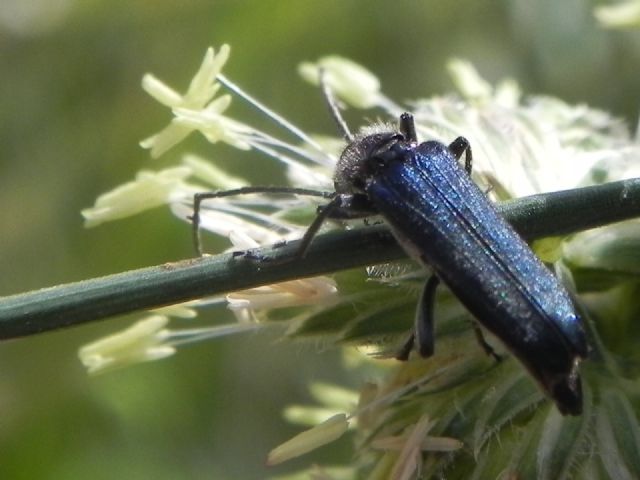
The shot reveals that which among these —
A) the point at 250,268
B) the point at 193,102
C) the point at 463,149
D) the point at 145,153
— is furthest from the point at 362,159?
the point at 145,153

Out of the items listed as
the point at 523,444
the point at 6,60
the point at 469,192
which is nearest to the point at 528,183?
the point at 469,192

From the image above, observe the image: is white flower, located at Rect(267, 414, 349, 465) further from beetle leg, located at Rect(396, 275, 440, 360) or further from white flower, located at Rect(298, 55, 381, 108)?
white flower, located at Rect(298, 55, 381, 108)

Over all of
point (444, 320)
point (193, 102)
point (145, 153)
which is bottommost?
point (444, 320)

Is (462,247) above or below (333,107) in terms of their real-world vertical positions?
below

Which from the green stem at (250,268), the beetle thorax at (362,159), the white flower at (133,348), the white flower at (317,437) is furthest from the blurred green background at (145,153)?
the green stem at (250,268)

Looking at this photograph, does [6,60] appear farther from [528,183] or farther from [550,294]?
[550,294]

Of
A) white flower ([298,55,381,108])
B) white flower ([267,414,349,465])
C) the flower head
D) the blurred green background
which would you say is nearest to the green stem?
the flower head

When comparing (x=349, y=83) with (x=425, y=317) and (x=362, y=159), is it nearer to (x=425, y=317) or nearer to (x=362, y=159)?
A: (x=362, y=159)
